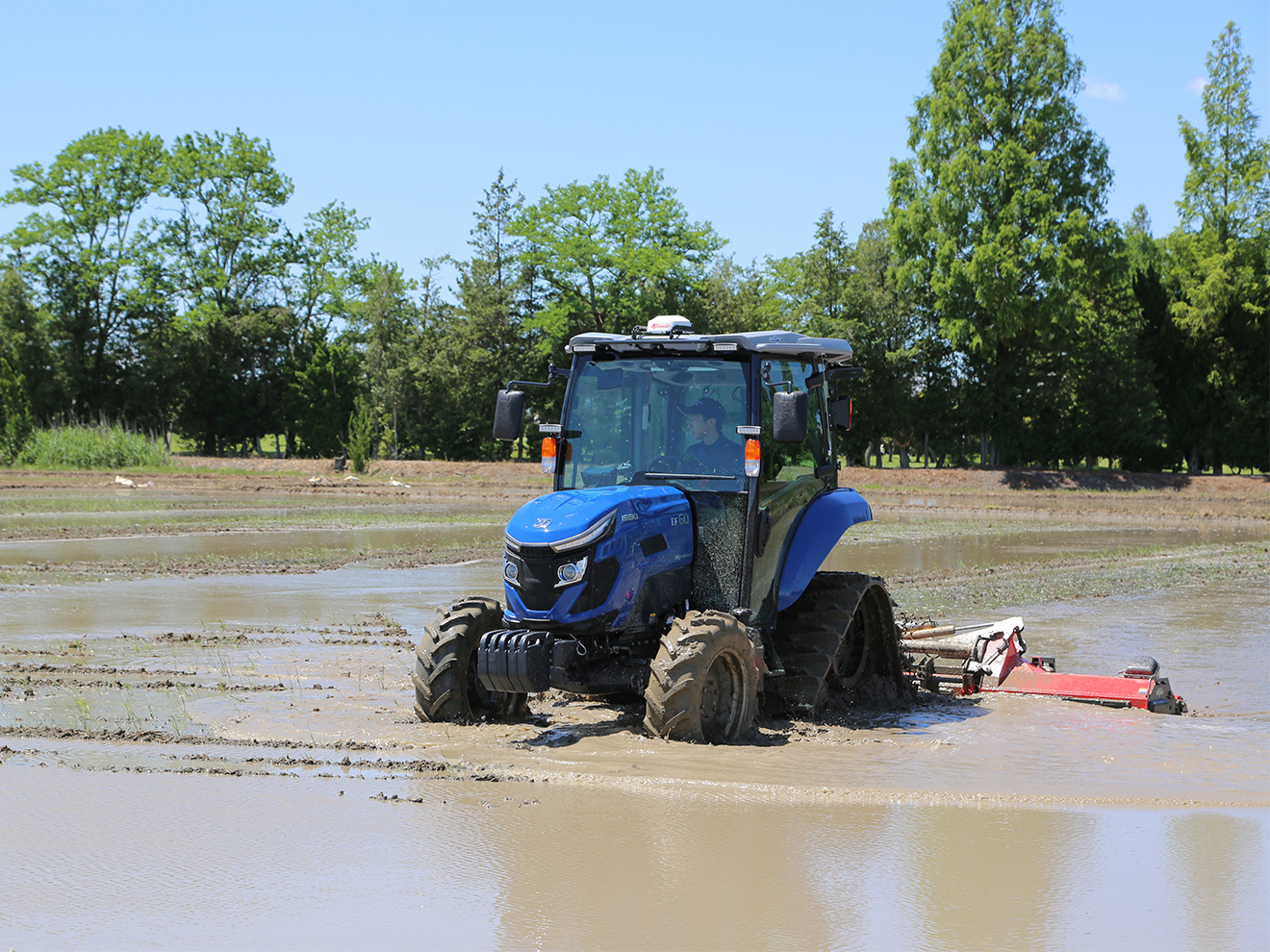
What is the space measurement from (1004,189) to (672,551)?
42013 millimetres

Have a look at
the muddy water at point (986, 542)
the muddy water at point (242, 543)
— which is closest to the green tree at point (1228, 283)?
the muddy water at point (986, 542)

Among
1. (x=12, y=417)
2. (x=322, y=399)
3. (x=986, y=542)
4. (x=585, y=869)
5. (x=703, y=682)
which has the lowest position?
(x=585, y=869)

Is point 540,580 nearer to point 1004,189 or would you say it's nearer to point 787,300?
point 1004,189

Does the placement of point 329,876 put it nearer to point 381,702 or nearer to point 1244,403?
point 381,702

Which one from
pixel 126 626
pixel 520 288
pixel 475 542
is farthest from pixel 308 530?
pixel 520 288

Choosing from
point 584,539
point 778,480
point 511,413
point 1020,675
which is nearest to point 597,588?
point 584,539

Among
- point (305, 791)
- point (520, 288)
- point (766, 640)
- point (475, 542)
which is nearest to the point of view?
point (305, 791)

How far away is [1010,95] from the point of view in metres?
46.0

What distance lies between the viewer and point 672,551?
25.8 feet

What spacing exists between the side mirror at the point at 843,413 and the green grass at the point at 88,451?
42.6 meters

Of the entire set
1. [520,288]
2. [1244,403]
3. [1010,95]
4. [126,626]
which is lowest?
[126,626]

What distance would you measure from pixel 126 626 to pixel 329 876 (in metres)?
8.79

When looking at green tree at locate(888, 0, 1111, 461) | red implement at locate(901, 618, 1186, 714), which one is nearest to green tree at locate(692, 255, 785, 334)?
green tree at locate(888, 0, 1111, 461)

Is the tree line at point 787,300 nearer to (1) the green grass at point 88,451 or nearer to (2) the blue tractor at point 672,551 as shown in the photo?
(1) the green grass at point 88,451
